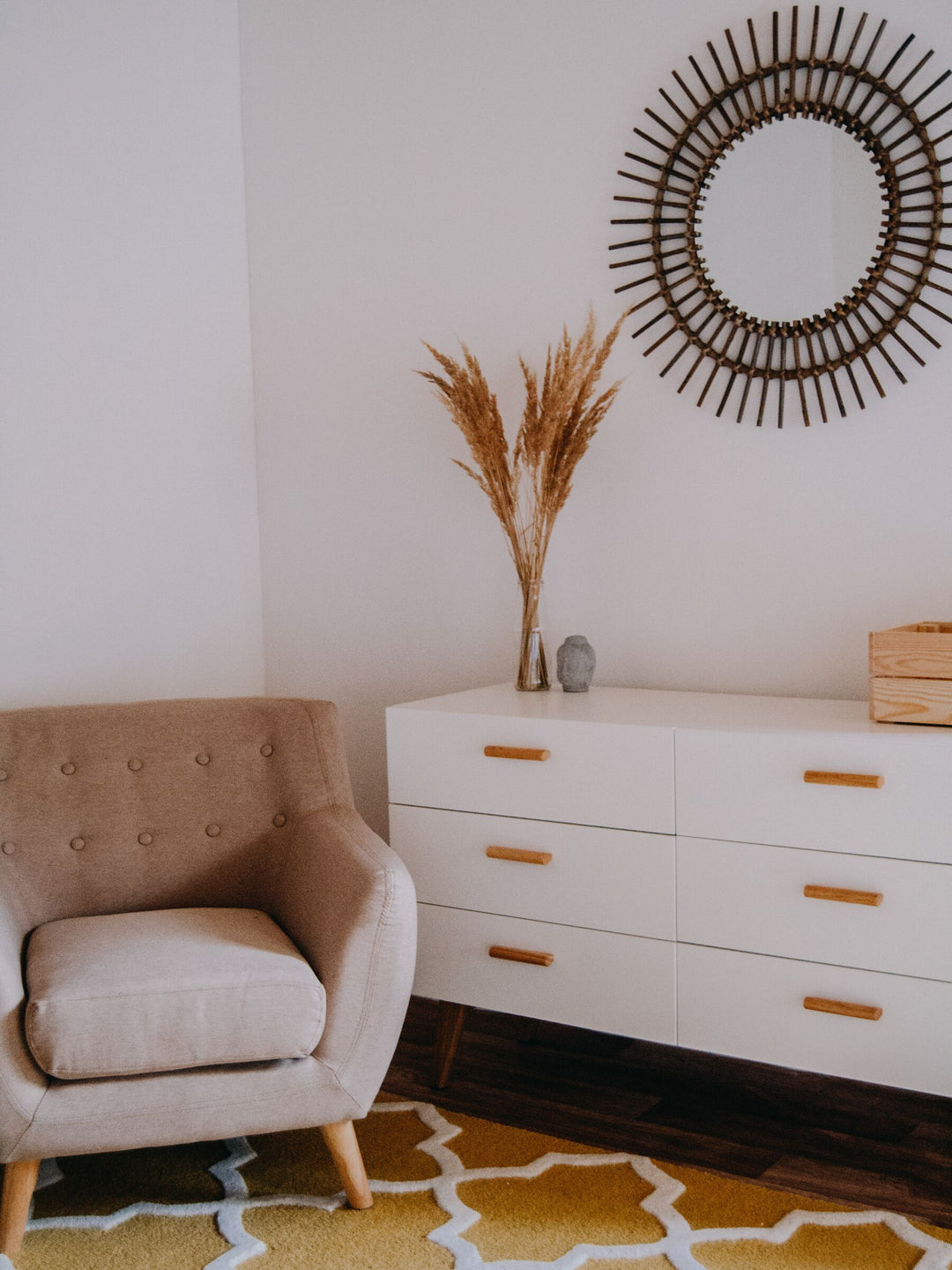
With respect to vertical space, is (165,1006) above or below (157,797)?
below

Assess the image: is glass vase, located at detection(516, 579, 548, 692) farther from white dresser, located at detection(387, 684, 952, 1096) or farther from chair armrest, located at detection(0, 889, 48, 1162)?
chair armrest, located at detection(0, 889, 48, 1162)

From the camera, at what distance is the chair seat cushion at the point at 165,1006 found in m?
1.60

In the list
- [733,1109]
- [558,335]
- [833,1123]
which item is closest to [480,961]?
[733,1109]

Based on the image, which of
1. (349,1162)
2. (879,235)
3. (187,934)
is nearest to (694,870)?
(349,1162)

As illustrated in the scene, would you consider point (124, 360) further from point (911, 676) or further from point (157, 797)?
point (911, 676)

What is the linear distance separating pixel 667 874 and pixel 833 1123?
0.55m

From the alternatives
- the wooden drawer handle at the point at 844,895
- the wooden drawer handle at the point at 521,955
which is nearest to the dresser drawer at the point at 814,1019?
the wooden drawer handle at the point at 844,895

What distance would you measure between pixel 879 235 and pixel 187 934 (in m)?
1.70

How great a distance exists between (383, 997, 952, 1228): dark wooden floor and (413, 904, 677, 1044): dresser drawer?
0.59 ft

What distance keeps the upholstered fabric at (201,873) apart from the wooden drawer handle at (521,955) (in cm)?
35

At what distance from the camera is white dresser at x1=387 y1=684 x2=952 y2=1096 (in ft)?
5.73

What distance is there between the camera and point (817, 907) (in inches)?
71.2

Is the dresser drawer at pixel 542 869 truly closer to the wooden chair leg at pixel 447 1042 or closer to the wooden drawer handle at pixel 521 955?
the wooden drawer handle at pixel 521 955

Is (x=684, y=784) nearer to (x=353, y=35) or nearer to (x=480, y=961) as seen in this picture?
(x=480, y=961)
